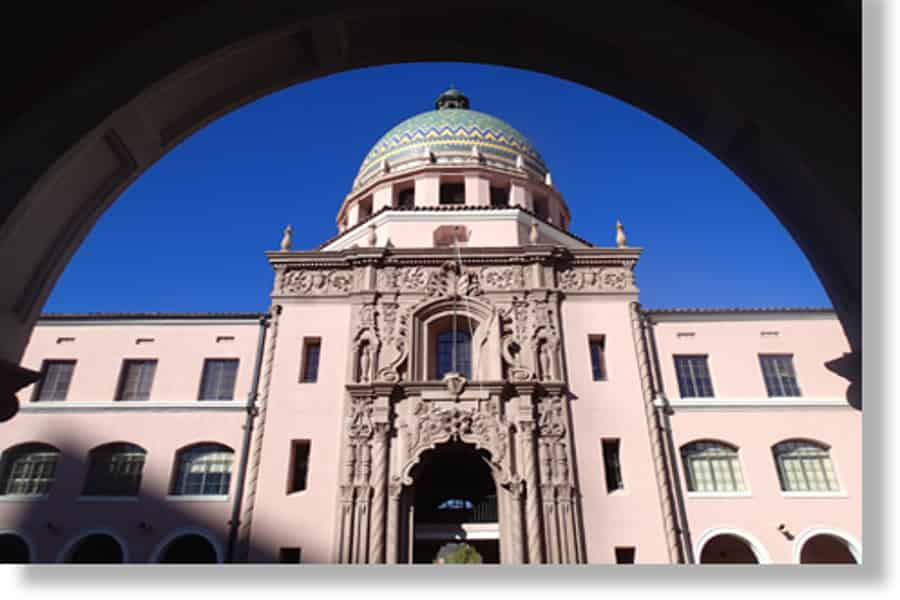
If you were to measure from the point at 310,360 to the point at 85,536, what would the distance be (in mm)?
9008

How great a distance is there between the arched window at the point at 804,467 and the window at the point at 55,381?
25948 millimetres

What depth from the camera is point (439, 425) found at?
61.9 ft

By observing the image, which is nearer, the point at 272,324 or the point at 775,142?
the point at 775,142

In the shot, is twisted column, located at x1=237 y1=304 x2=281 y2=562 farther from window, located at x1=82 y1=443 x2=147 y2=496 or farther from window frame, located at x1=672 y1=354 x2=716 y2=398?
window frame, located at x1=672 y1=354 x2=716 y2=398

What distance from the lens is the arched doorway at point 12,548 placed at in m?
18.2

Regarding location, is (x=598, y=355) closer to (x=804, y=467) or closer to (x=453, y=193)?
(x=804, y=467)

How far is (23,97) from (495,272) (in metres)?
18.8

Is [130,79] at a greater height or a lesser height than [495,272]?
lesser

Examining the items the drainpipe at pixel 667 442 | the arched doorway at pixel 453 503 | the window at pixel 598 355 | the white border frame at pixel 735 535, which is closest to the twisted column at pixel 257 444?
the arched doorway at pixel 453 503

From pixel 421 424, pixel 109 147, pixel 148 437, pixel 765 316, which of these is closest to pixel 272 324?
pixel 148 437

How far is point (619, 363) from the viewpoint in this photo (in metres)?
20.7

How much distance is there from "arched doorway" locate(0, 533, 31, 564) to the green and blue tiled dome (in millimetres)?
20943

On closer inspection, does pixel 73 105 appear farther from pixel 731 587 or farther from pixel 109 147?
pixel 731 587

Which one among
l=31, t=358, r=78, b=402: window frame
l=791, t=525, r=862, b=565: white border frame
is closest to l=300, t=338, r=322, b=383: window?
l=31, t=358, r=78, b=402: window frame
